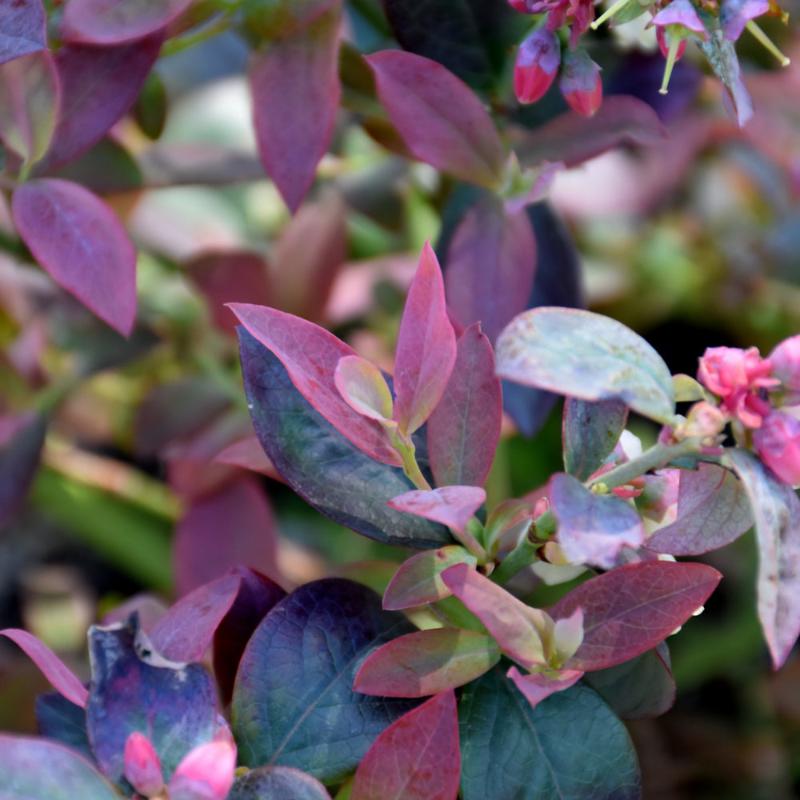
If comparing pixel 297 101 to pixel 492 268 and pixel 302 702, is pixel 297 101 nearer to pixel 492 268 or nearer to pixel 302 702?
pixel 492 268

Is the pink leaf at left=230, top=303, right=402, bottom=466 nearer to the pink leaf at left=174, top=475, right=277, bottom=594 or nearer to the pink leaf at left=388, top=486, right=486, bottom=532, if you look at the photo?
the pink leaf at left=388, top=486, right=486, bottom=532

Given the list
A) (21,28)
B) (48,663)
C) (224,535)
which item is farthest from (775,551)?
(224,535)

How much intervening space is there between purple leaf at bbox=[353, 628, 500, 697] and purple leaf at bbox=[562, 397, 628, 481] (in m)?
0.08

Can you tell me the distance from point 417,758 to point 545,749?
0.06 meters

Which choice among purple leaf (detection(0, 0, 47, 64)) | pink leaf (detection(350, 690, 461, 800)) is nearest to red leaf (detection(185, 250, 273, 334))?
purple leaf (detection(0, 0, 47, 64))

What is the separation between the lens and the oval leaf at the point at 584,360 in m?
0.36

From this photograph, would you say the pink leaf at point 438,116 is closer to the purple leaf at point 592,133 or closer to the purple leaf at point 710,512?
the purple leaf at point 592,133

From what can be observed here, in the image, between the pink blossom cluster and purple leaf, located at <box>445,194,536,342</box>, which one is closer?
the pink blossom cluster

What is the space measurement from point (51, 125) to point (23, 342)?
1.38 feet

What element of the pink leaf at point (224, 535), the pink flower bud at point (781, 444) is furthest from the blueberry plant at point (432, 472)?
the pink leaf at point (224, 535)

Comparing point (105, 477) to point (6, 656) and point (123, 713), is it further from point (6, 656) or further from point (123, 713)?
point (123, 713)

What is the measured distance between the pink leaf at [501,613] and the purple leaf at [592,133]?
0.27 metres

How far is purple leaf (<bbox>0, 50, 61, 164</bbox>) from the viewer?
52cm

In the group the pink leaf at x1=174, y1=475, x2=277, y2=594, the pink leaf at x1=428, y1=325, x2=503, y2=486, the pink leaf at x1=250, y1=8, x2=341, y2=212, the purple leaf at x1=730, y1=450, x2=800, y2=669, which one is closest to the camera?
the purple leaf at x1=730, y1=450, x2=800, y2=669
